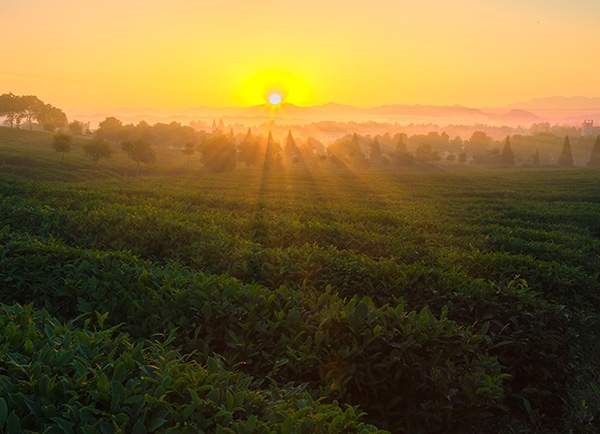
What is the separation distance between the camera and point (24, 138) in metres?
84.9

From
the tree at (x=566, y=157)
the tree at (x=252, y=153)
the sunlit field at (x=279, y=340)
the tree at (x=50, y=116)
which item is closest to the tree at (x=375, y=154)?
the tree at (x=252, y=153)

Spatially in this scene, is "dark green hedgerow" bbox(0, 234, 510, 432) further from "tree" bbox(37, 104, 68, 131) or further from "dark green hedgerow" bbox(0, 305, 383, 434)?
"tree" bbox(37, 104, 68, 131)

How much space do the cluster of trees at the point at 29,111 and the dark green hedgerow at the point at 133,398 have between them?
117222 mm

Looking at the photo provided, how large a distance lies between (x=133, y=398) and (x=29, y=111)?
13027 cm

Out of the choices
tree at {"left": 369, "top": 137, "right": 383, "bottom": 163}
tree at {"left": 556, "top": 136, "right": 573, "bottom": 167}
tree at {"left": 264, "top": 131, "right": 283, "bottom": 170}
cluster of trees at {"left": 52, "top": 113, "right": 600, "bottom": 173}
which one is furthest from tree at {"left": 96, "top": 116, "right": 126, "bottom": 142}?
tree at {"left": 556, "top": 136, "right": 573, "bottom": 167}

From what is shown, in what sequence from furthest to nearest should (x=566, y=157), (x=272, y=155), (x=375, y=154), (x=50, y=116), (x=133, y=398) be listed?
(x=50, y=116), (x=375, y=154), (x=566, y=157), (x=272, y=155), (x=133, y=398)

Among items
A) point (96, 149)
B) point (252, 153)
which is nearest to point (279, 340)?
point (96, 149)

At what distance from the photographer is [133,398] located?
297cm

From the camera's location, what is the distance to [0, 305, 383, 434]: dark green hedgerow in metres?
2.85

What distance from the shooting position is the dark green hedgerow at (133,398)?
9.36ft

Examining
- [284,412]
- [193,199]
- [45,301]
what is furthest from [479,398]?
[193,199]

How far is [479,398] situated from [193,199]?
15.0m

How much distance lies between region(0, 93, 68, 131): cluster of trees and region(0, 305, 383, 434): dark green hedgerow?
385ft

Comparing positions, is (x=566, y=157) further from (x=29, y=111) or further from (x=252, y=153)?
(x=29, y=111)
